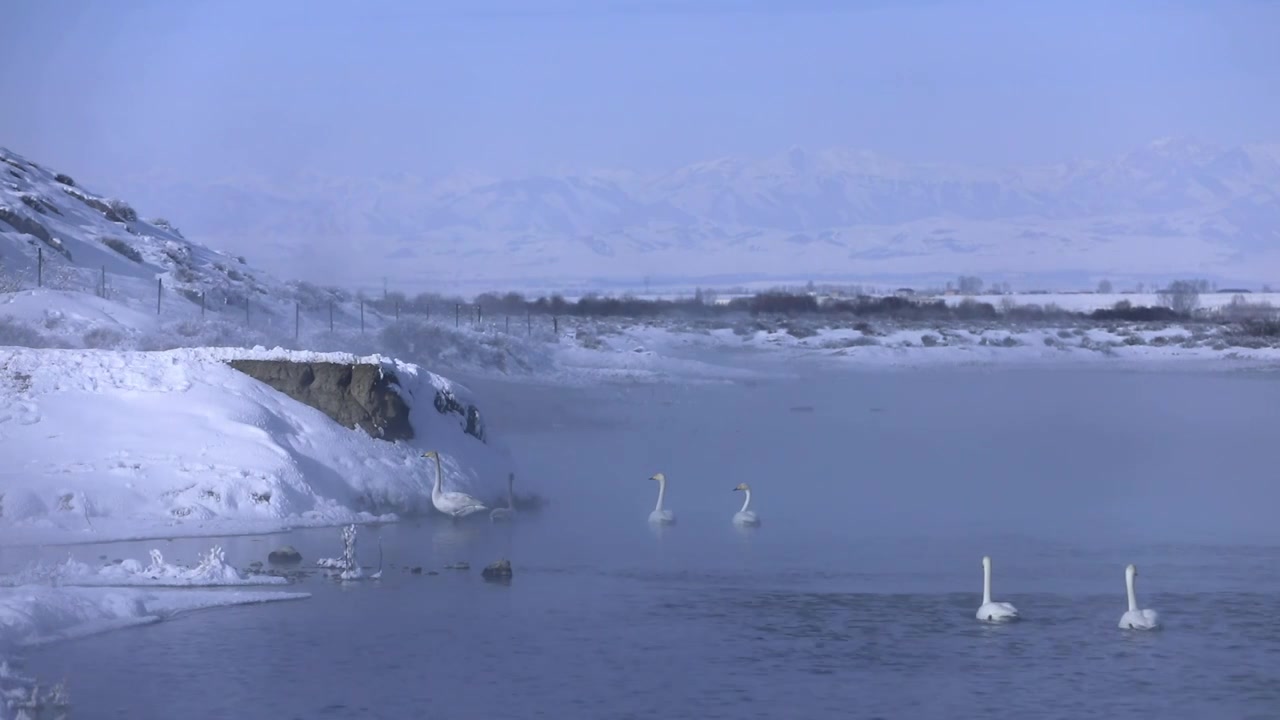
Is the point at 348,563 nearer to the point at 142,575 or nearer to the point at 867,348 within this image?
the point at 142,575

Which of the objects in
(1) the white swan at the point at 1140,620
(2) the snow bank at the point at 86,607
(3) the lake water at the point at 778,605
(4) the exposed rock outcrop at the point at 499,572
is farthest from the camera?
(4) the exposed rock outcrop at the point at 499,572

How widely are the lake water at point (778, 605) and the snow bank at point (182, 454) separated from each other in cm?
72

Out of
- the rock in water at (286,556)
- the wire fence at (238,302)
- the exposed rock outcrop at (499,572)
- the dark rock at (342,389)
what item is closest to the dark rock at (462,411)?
the dark rock at (342,389)

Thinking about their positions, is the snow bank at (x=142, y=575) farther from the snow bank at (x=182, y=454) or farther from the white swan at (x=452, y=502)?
the white swan at (x=452, y=502)

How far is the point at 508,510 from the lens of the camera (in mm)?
19828

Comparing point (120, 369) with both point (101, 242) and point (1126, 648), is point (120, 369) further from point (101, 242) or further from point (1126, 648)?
point (101, 242)

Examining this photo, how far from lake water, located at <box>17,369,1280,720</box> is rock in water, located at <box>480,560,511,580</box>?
0.21m

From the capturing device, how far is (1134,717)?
10867mm

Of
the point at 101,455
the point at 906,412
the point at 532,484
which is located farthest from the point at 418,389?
the point at 906,412

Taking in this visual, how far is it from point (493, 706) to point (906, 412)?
26.7m

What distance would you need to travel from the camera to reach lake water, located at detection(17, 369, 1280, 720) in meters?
11.4

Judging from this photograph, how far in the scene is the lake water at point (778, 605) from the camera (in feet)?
37.2

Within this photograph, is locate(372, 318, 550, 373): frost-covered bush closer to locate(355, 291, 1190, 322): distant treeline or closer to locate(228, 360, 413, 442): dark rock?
locate(228, 360, 413, 442): dark rock

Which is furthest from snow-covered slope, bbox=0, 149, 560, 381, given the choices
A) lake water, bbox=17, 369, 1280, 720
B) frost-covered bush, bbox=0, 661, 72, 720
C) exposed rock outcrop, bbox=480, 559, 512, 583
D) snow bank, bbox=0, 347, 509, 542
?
frost-covered bush, bbox=0, 661, 72, 720
